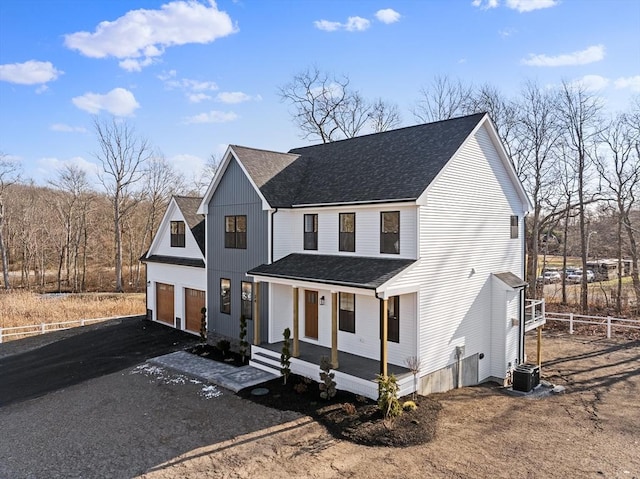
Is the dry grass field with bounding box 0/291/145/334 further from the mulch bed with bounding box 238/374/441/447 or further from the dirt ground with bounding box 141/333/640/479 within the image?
the dirt ground with bounding box 141/333/640/479

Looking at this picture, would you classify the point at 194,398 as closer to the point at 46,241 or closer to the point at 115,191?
the point at 115,191

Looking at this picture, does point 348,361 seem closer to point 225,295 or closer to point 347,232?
point 347,232

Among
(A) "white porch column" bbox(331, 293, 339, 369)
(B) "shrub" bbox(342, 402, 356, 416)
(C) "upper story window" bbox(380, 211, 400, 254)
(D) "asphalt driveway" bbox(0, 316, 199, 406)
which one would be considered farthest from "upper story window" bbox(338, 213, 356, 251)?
(D) "asphalt driveway" bbox(0, 316, 199, 406)

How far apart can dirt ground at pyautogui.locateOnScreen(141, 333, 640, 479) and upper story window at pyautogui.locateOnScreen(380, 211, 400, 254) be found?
4698 millimetres

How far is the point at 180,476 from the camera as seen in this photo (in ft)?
26.1

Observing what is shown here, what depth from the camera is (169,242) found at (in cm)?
2066

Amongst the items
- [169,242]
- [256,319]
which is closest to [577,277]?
[256,319]

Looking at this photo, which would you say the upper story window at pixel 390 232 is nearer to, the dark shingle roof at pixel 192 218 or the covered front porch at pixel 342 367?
the covered front porch at pixel 342 367

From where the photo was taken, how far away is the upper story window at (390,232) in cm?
1262

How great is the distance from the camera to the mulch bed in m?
9.42

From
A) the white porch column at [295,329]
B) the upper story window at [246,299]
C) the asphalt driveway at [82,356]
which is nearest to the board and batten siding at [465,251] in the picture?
the white porch column at [295,329]

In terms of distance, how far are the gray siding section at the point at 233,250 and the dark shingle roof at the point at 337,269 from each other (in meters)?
0.99

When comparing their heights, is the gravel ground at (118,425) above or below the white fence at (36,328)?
above

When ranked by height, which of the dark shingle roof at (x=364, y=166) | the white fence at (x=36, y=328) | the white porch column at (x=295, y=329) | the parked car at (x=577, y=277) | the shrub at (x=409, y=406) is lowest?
the white fence at (x=36, y=328)
